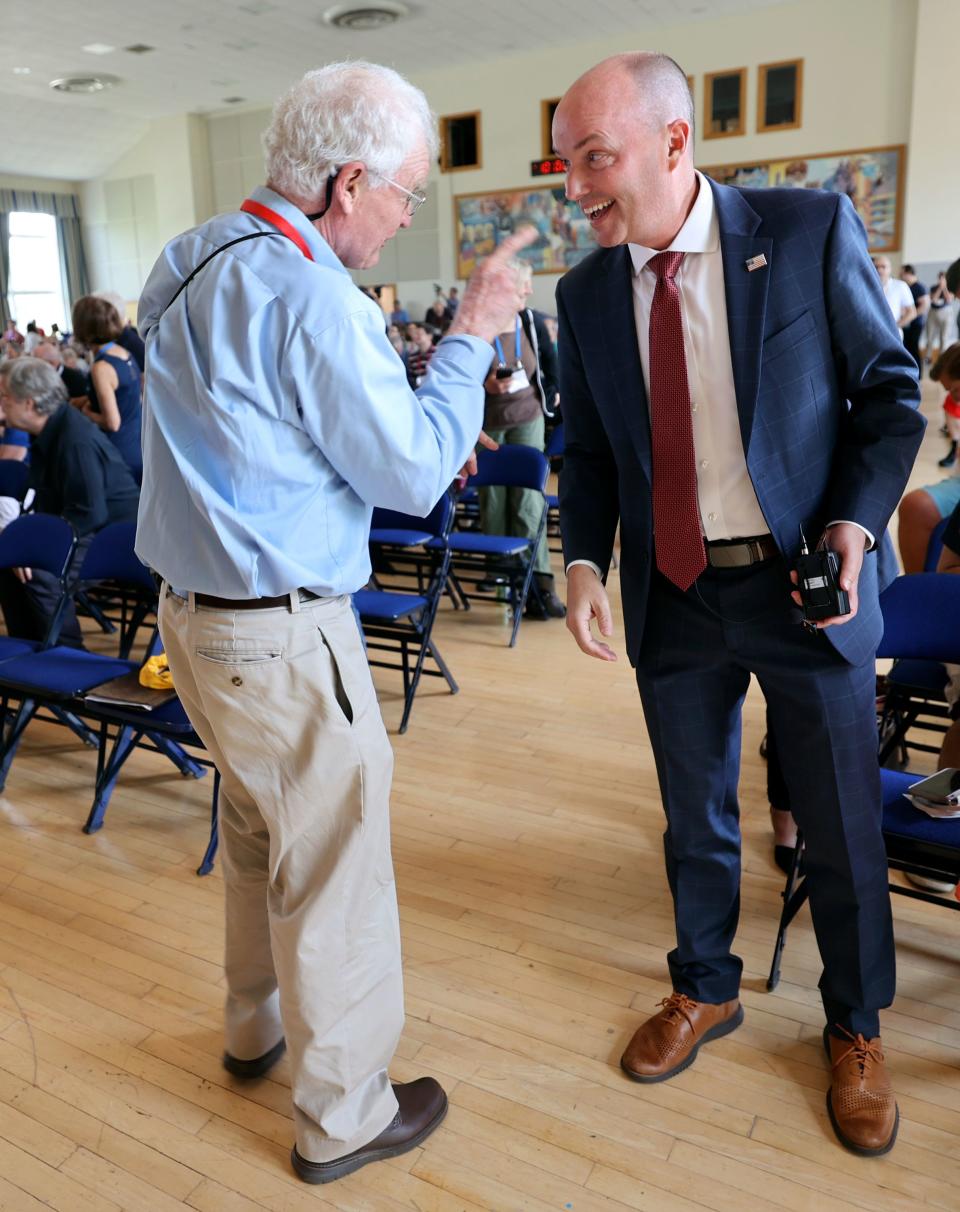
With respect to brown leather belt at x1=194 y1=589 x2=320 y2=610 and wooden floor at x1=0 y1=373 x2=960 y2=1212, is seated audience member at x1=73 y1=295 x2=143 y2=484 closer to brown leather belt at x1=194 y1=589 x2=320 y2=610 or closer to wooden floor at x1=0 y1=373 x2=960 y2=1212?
wooden floor at x1=0 y1=373 x2=960 y2=1212

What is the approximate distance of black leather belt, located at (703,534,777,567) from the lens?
5.53ft

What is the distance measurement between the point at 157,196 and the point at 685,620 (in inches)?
822

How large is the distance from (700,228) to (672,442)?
0.35 meters

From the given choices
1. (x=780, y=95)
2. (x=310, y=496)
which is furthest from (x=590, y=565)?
(x=780, y=95)

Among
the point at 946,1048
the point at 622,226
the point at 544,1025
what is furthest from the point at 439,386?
the point at 946,1048

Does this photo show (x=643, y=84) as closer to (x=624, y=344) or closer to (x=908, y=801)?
(x=624, y=344)

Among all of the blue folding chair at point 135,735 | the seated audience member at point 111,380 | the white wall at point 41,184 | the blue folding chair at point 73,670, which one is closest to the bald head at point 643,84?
the blue folding chair at point 135,735

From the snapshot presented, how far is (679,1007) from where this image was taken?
2020mm

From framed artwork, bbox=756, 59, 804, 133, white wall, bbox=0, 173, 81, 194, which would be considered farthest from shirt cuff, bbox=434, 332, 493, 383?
white wall, bbox=0, 173, 81, 194

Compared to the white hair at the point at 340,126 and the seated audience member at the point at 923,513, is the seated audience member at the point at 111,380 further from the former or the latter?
the white hair at the point at 340,126

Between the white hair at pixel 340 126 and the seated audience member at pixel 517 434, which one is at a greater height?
the white hair at pixel 340 126

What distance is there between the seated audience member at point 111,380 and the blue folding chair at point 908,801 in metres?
4.06

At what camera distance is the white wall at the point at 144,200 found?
61.4 ft

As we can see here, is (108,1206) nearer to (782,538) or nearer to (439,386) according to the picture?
(439,386)
